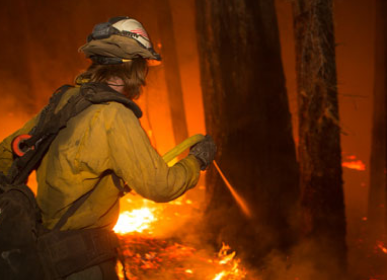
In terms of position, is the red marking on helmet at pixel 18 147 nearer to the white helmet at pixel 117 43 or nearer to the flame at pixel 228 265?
the white helmet at pixel 117 43

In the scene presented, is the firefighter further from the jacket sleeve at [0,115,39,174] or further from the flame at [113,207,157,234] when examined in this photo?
the flame at [113,207,157,234]

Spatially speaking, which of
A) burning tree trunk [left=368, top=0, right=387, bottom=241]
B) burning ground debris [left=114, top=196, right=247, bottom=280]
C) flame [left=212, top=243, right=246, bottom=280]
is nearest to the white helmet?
burning ground debris [left=114, top=196, right=247, bottom=280]

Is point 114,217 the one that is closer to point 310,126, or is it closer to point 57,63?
point 310,126

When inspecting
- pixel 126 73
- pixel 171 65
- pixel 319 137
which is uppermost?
pixel 126 73

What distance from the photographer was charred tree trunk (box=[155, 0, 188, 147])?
247 inches

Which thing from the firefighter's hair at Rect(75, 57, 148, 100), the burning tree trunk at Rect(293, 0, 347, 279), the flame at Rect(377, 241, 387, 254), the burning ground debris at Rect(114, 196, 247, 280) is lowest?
the flame at Rect(377, 241, 387, 254)

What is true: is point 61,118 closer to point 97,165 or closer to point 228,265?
point 97,165

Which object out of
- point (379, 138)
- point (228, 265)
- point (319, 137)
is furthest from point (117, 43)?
point (379, 138)

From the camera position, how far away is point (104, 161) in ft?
5.09

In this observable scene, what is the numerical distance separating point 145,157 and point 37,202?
0.67 meters

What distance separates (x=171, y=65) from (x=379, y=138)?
406 cm

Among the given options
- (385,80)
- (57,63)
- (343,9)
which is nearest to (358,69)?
(343,9)

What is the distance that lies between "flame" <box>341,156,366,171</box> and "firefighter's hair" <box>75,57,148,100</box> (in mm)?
9467

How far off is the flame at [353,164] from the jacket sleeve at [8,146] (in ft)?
31.9
